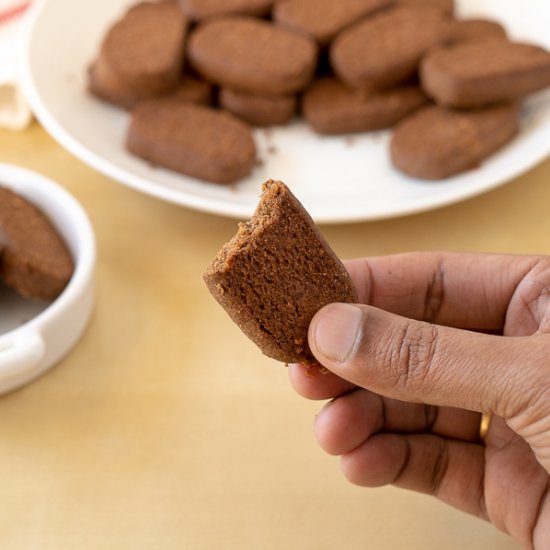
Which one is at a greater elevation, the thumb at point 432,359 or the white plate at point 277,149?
the thumb at point 432,359

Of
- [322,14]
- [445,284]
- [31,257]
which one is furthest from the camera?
[322,14]

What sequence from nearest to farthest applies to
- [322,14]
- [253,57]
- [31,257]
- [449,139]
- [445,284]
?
[445,284], [31,257], [449,139], [253,57], [322,14]

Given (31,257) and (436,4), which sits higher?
(436,4)

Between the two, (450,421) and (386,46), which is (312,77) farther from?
(450,421)

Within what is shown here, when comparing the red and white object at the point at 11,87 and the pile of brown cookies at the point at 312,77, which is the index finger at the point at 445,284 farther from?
the red and white object at the point at 11,87

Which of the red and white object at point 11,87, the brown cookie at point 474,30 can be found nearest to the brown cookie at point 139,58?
the red and white object at point 11,87

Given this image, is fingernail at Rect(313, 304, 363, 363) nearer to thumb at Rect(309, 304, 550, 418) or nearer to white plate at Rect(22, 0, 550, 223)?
thumb at Rect(309, 304, 550, 418)

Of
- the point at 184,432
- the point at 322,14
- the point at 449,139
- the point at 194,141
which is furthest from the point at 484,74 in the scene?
the point at 184,432
